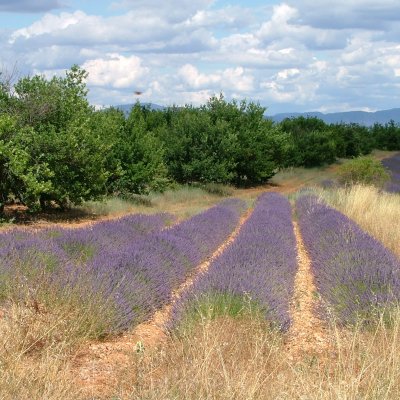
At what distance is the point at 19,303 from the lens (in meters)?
5.28

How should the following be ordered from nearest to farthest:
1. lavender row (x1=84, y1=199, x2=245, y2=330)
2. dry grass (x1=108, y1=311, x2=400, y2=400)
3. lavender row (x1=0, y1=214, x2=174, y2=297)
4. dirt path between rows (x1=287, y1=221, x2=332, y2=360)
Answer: dry grass (x1=108, y1=311, x2=400, y2=400) < dirt path between rows (x1=287, y1=221, x2=332, y2=360) < lavender row (x1=84, y1=199, x2=245, y2=330) < lavender row (x1=0, y1=214, x2=174, y2=297)

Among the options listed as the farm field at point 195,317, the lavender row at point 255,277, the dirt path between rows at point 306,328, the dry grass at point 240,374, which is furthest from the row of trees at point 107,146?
the dry grass at point 240,374

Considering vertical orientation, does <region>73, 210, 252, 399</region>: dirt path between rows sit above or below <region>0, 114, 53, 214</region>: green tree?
below

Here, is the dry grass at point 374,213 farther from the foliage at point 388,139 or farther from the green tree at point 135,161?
the foliage at point 388,139

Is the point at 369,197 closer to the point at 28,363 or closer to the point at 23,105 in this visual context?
the point at 23,105

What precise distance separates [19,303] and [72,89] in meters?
14.0

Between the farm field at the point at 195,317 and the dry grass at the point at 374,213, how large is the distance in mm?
2180

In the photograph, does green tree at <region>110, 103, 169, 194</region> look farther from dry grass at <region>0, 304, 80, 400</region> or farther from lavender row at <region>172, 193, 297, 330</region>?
dry grass at <region>0, 304, 80, 400</region>

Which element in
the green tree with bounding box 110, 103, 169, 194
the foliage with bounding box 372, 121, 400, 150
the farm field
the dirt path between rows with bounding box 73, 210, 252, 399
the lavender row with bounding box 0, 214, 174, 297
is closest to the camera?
the farm field

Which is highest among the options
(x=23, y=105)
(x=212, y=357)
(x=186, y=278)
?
(x=23, y=105)

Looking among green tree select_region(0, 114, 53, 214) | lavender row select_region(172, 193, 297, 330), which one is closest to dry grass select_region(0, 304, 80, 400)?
lavender row select_region(172, 193, 297, 330)

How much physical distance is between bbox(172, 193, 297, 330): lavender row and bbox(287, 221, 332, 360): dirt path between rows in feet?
0.75

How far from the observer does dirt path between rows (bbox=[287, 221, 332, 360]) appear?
18.2 feet

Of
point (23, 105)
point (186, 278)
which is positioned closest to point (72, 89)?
point (23, 105)
